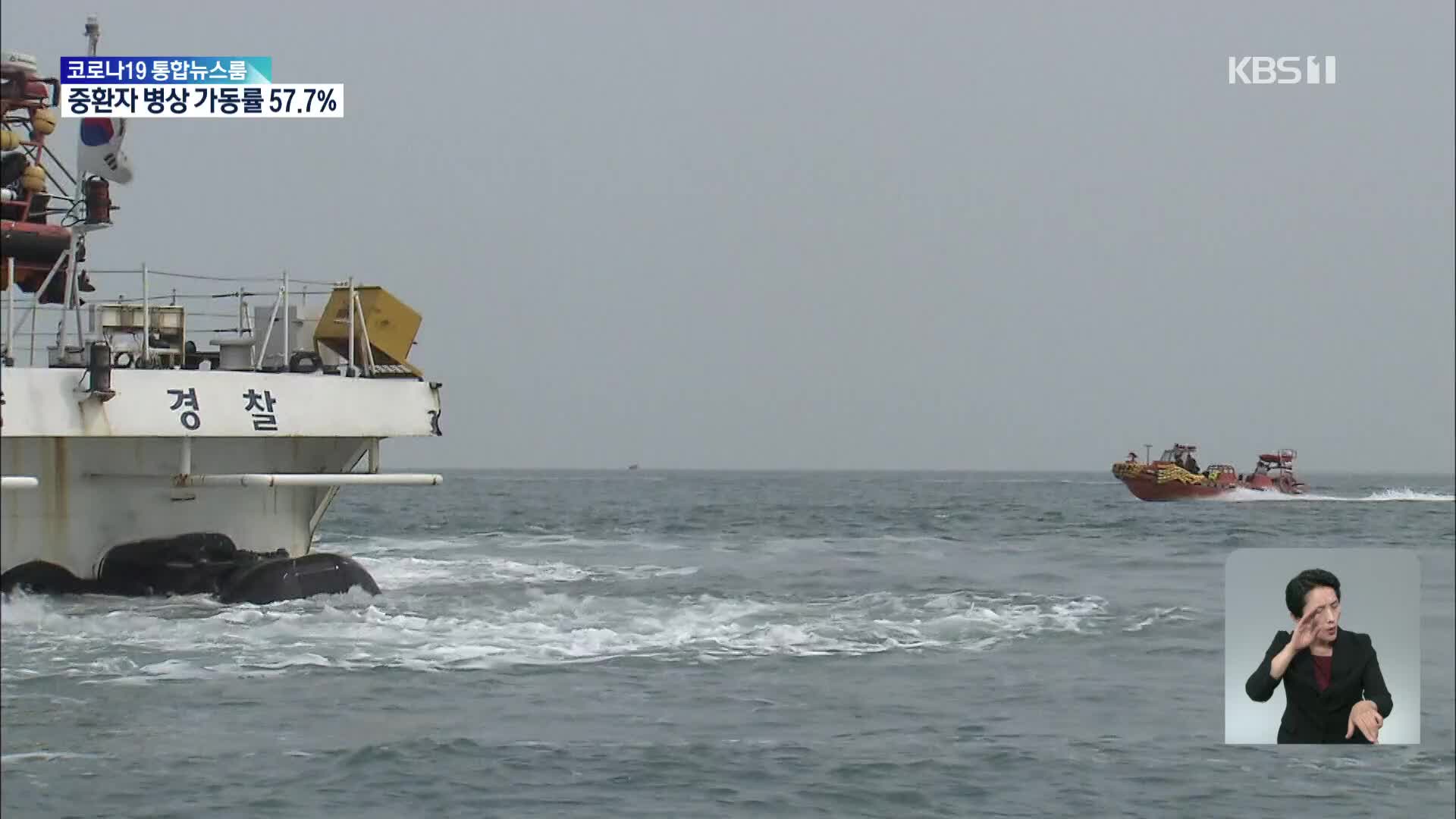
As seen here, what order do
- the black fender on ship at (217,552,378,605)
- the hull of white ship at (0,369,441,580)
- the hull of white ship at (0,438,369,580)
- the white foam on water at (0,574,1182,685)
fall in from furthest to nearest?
the black fender on ship at (217,552,378,605) < the hull of white ship at (0,438,369,580) < the hull of white ship at (0,369,441,580) < the white foam on water at (0,574,1182,685)

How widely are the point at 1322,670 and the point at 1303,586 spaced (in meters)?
0.44

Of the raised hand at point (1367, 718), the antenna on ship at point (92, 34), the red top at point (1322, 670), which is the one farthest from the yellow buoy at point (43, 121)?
the raised hand at point (1367, 718)

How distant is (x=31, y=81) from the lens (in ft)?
80.1

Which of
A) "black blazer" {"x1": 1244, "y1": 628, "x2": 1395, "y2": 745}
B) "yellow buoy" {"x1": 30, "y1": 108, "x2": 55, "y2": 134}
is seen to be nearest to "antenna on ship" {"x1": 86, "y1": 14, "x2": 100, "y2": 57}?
"yellow buoy" {"x1": 30, "y1": 108, "x2": 55, "y2": 134}

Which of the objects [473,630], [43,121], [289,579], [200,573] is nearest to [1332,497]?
[289,579]

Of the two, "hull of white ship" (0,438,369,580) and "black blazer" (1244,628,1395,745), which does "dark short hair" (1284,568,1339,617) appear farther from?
"hull of white ship" (0,438,369,580)

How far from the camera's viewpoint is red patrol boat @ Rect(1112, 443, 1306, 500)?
8638 centimetres

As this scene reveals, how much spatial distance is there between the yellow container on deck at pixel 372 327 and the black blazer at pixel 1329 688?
1884 cm

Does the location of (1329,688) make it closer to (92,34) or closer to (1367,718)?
(1367,718)

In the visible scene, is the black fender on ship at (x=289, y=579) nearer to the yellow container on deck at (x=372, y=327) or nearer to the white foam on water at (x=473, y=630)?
the white foam on water at (x=473, y=630)

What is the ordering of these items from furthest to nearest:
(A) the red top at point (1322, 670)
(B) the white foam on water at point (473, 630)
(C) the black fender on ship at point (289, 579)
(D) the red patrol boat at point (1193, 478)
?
1. (D) the red patrol boat at point (1193, 478)
2. (C) the black fender on ship at point (289, 579)
3. (B) the white foam on water at point (473, 630)
4. (A) the red top at point (1322, 670)

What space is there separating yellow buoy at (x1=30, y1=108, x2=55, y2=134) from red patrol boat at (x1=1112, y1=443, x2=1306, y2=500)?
234ft

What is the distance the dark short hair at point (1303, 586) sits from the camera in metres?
7.89

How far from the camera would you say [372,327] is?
25047 millimetres
